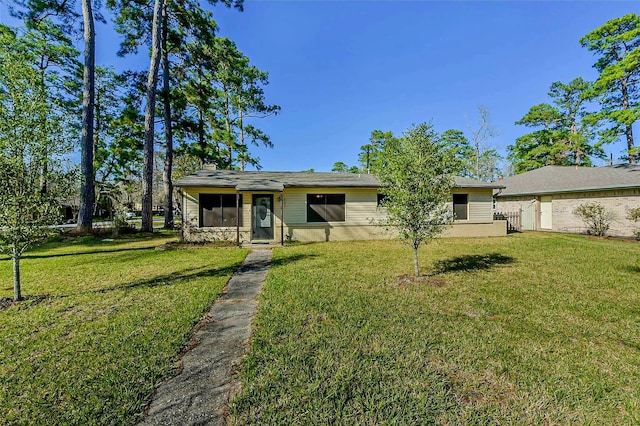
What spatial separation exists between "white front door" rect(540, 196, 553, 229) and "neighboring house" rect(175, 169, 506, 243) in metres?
6.23

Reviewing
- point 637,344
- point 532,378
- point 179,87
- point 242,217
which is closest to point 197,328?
point 532,378

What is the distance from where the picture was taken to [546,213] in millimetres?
15680

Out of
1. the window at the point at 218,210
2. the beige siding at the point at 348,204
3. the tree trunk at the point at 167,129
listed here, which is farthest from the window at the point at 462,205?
the tree trunk at the point at 167,129

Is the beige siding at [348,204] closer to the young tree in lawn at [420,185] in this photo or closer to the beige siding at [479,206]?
the beige siding at [479,206]

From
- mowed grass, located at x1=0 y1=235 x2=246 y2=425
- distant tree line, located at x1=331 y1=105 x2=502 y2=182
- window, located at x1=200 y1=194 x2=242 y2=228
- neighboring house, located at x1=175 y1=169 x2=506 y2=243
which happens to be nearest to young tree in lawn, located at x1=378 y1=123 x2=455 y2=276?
neighboring house, located at x1=175 y1=169 x2=506 y2=243

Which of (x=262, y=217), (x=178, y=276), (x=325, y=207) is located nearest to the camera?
(x=178, y=276)

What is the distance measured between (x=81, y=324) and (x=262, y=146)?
19761 millimetres

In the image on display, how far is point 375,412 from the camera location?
201 cm

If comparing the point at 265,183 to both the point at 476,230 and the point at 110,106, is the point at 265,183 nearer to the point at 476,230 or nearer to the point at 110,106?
the point at 476,230

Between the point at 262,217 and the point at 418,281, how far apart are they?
7564mm

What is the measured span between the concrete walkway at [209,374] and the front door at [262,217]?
6745 mm

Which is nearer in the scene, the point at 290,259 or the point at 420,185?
the point at 420,185

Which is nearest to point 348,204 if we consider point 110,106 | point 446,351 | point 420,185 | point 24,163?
point 420,185

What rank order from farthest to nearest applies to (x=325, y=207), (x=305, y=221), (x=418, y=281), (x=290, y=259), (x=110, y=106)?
(x=110, y=106) < (x=325, y=207) < (x=305, y=221) < (x=290, y=259) < (x=418, y=281)
